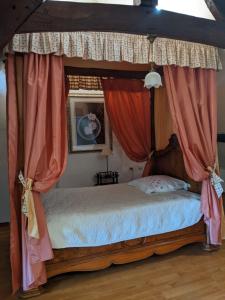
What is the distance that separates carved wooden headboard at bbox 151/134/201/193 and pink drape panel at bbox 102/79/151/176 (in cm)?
16

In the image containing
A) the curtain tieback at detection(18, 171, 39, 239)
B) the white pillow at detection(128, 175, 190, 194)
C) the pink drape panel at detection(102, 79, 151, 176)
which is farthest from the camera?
the pink drape panel at detection(102, 79, 151, 176)

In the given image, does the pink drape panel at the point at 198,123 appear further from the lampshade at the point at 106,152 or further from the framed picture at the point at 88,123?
the framed picture at the point at 88,123

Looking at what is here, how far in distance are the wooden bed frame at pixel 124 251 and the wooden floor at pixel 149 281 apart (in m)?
0.10

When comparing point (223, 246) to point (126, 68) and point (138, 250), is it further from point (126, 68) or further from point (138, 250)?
point (126, 68)

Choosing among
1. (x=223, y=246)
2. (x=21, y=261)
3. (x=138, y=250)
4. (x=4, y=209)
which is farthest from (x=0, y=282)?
(x=223, y=246)

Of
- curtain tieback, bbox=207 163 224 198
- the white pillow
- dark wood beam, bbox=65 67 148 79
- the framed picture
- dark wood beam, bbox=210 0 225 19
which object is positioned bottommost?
the white pillow

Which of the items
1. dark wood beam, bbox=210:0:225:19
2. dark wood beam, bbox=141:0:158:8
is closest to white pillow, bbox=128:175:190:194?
dark wood beam, bbox=210:0:225:19

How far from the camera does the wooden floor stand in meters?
2.28

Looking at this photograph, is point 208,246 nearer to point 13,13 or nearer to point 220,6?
point 220,6

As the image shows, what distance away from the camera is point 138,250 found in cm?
276

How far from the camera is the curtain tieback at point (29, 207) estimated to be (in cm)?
221

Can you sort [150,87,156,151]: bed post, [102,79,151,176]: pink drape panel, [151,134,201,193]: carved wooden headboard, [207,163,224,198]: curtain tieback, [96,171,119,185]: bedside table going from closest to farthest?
[207,163,224,198]: curtain tieback
[151,134,201,193]: carved wooden headboard
[150,87,156,151]: bed post
[102,79,151,176]: pink drape panel
[96,171,119,185]: bedside table

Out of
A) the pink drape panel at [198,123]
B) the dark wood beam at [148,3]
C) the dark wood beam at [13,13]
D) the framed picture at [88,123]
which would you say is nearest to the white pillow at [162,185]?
the pink drape panel at [198,123]

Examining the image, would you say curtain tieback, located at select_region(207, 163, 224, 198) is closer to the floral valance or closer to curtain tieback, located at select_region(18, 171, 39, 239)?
the floral valance
